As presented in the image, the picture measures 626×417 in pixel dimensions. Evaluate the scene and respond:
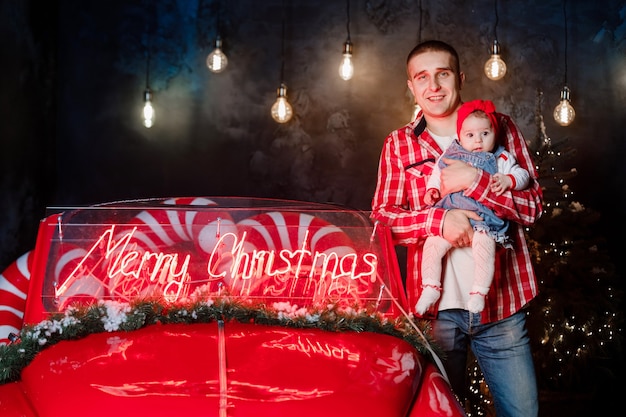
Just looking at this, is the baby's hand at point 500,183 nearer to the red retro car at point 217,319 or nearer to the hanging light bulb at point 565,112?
the red retro car at point 217,319

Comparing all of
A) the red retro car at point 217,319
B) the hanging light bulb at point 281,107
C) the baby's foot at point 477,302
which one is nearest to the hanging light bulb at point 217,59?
the hanging light bulb at point 281,107

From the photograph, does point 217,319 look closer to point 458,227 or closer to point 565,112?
point 458,227

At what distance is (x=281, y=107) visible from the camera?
5711 mm

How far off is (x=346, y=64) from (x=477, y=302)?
13.2 feet

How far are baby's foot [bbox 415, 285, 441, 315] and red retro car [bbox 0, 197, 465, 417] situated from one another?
0.88ft

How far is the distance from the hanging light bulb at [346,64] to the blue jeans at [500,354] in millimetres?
3840

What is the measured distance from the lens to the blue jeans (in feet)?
7.04

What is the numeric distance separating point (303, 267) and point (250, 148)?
4.34m

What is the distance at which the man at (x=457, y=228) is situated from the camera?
210 cm

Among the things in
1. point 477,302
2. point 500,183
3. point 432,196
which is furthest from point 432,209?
point 477,302

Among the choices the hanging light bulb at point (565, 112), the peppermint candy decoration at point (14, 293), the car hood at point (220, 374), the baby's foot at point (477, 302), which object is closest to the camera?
the car hood at point (220, 374)

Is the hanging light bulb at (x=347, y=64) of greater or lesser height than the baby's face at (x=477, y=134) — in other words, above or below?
above

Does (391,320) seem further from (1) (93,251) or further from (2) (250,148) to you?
(2) (250,148)

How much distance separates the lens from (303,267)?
1863mm
